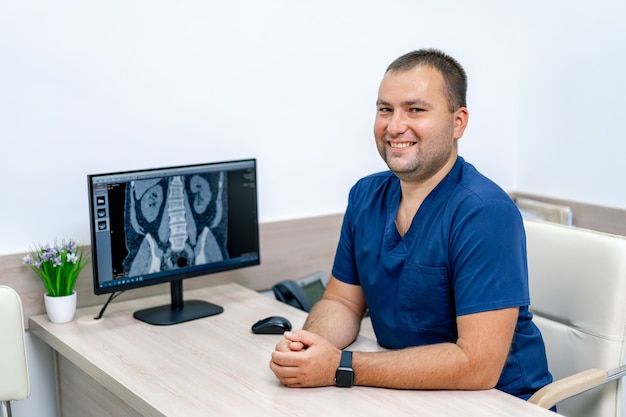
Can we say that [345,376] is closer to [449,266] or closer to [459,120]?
[449,266]

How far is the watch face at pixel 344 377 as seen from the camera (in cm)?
160

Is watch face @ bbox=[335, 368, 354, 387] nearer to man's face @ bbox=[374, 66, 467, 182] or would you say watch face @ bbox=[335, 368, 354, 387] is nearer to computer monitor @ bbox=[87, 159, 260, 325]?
man's face @ bbox=[374, 66, 467, 182]

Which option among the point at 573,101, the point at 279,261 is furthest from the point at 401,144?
the point at 573,101

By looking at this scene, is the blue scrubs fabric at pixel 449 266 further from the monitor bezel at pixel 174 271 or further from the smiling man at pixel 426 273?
the monitor bezel at pixel 174 271

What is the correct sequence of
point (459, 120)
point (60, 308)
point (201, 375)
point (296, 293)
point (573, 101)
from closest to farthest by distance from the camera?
point (201, 375), point (459, 120), point (60, 308), point (296, 293), point (573, 101)

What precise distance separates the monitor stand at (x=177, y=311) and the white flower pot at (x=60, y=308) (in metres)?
0.17

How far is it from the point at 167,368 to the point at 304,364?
34 centimetres

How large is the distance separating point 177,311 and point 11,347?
1.48ft

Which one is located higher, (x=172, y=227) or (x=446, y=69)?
(x=446, y=69)

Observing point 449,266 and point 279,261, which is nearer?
point 449,266

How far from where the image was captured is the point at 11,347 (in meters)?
1.84

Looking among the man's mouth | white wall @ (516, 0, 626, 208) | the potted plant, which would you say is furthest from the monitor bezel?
white wall @ (516, 0, 626, 208)

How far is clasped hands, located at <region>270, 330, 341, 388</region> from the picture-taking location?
1595 mm

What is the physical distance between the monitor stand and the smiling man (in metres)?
0.36
